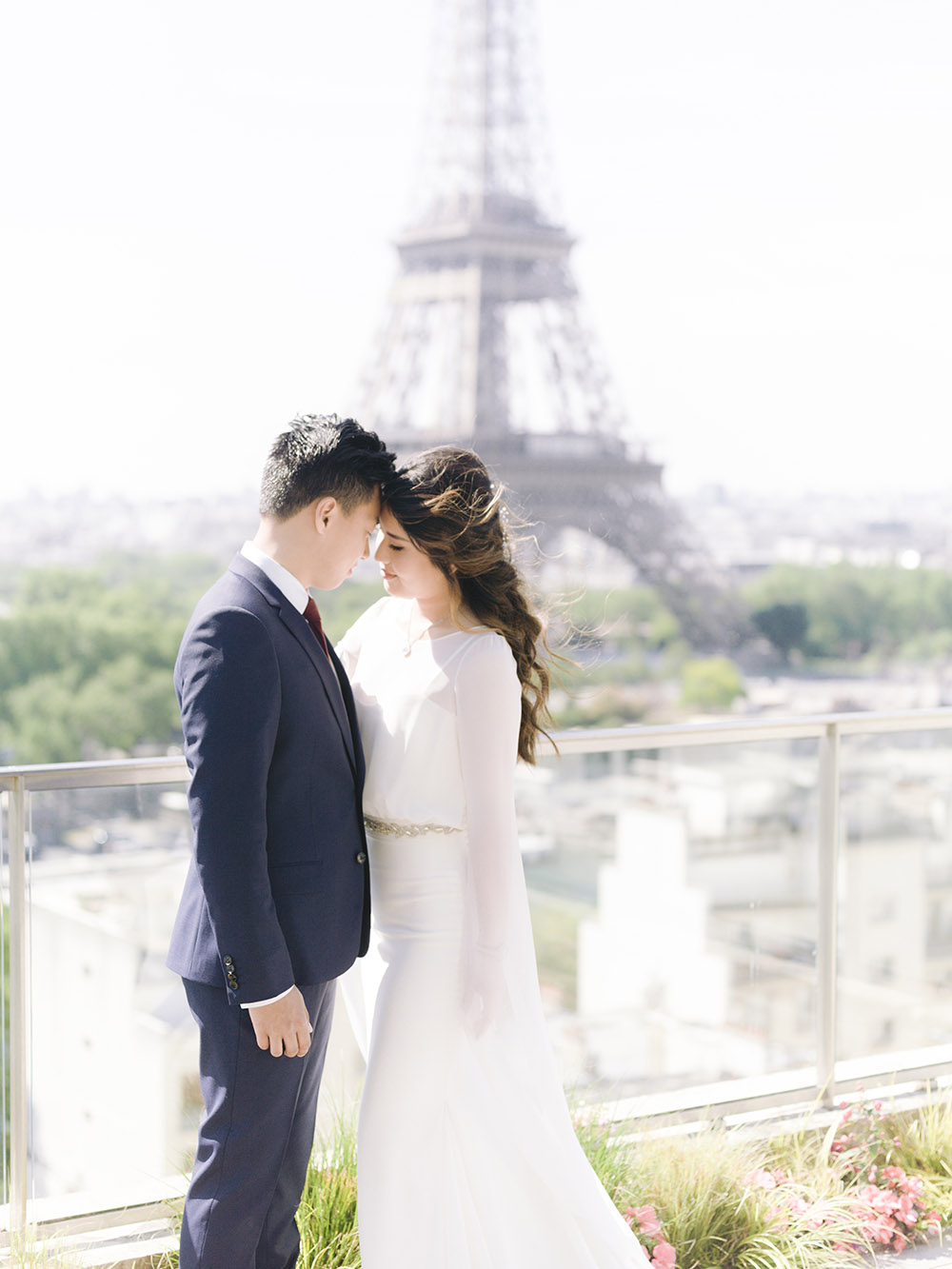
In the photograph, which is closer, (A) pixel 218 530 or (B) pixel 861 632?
(A) pixel 218 530

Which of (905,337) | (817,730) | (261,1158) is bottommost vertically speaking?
(261,1158)

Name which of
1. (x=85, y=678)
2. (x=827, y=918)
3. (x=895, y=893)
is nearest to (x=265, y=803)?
(x=827, y=918)

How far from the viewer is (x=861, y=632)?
36.8 meters

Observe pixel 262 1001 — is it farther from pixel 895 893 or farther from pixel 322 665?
pixel 895 893

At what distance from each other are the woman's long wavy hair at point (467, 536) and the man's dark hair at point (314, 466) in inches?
3.8

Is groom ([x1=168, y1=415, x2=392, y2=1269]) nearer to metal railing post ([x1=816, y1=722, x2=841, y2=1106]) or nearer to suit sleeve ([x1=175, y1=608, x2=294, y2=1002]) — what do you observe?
suit sleeve ([x1=175, y1=608, x2=294, y2=1002])

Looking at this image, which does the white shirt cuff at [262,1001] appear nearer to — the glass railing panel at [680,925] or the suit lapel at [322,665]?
the suit lapel at [322,665]

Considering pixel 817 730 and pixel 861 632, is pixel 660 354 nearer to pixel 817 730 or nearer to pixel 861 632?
pixel 861 632

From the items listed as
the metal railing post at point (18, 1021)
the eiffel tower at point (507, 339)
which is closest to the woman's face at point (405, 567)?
the metal railing post at point (18, 1021)

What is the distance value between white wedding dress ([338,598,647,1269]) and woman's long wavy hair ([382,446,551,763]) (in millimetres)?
85

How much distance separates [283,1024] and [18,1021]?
0.80 meters

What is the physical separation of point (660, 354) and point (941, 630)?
11475 mm

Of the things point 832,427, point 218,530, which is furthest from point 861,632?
point 218,530

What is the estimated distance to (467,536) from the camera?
1.91m
